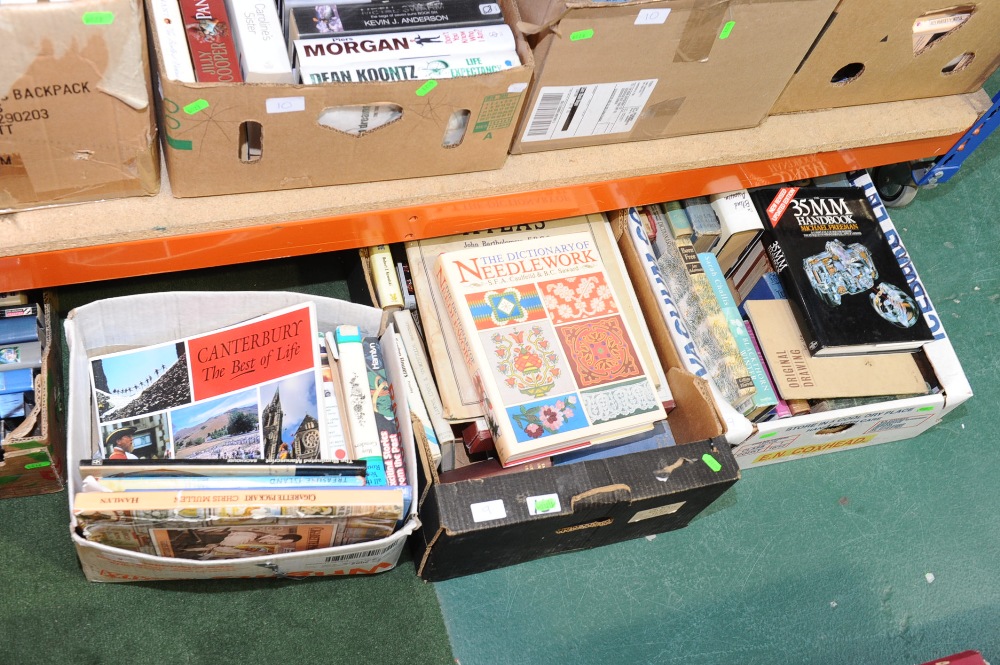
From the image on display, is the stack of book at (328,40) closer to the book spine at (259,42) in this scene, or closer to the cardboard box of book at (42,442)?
the book spine at (259,42)

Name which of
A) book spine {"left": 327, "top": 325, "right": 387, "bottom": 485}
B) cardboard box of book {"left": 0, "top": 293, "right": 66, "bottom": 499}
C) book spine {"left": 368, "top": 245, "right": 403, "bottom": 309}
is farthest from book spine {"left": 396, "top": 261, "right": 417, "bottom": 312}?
cardboard box of book {"left": 0, "top": 293, "right": 66, "bottom": 499}

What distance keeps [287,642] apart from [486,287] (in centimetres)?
78

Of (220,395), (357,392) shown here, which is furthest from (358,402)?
(220,395)

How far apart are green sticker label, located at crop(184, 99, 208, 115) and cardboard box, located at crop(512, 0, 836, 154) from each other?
52cm

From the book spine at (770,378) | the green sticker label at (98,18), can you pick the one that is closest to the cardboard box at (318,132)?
the green sticker label at (98,18)

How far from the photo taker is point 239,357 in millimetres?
1791

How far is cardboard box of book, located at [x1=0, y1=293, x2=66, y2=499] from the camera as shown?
65.7 inches

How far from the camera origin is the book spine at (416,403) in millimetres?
1789

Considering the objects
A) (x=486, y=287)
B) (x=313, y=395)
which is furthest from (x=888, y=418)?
(x=313, y=395)

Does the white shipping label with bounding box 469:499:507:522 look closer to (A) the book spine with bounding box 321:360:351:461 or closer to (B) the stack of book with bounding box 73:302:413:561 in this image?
(B) the stack of book with bounding box 73:302:413:561

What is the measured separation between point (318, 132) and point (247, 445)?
0.59 meters

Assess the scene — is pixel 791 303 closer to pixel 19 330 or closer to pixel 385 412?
pixel 385 412

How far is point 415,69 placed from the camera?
1456 mm

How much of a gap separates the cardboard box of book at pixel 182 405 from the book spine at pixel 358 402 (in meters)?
0.05
